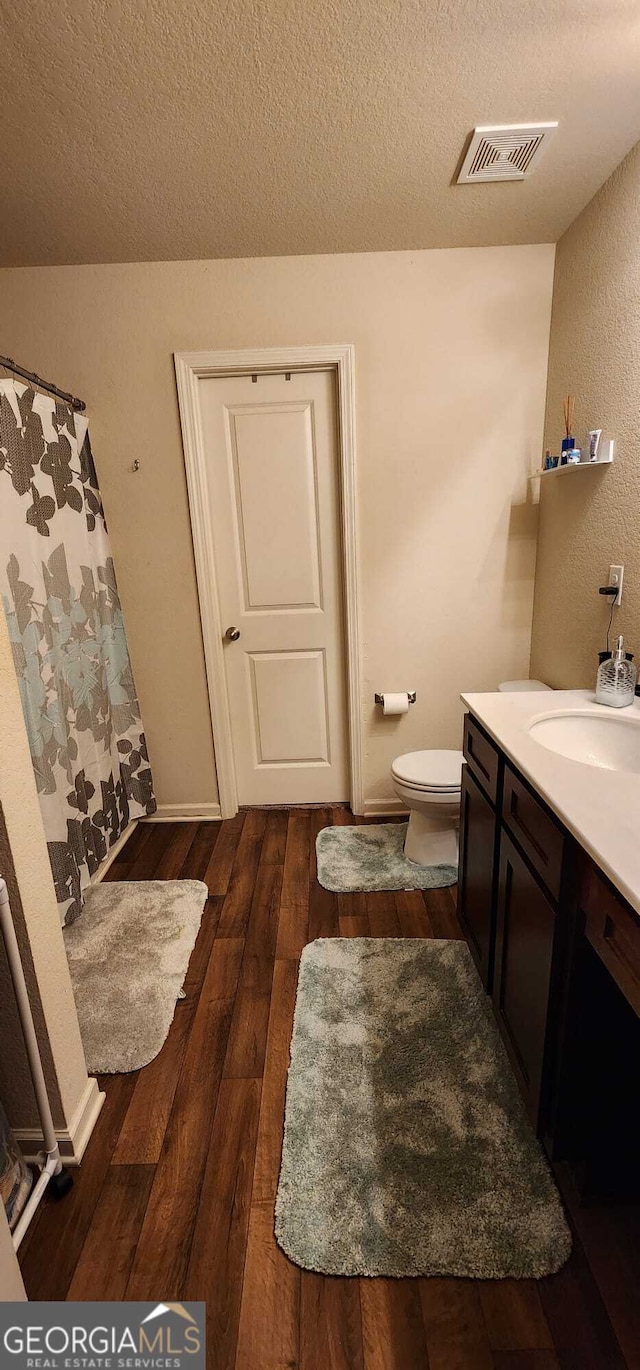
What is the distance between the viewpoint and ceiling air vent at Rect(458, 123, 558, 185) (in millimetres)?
1600

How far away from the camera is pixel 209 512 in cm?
254

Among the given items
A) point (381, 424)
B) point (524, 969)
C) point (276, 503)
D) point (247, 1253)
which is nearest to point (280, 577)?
point (276, 503)

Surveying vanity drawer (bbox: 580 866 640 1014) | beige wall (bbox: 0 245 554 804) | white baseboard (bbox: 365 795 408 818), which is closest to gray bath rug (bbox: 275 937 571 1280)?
vanity drawer (bbox: 580 866 640 1014)

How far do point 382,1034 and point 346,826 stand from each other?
1175 millimetres

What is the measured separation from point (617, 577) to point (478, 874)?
1.04 metres

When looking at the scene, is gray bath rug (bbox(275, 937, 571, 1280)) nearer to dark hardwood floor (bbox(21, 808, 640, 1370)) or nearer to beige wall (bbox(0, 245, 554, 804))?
dark hardwood floor (bbox(21, 808, 640, 1370))

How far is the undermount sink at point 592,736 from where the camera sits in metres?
1.48

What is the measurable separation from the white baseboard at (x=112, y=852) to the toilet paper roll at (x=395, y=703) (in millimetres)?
1356

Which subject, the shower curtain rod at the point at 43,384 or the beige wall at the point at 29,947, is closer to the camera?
the beige wall at the point at 29,947

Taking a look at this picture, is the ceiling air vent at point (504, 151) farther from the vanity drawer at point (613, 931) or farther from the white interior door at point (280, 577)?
the vanity drawer at point (613, 931)

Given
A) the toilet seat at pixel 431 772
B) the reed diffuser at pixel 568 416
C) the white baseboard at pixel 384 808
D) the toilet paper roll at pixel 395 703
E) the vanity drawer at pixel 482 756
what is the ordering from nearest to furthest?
the vanity drawer at pixel 482 756
the reed diffuser at pixel 568 416
the toilet seat at pixel 431 772
the toilet paper roll at pixel 395 703
the white baseboard at pixel 384 808

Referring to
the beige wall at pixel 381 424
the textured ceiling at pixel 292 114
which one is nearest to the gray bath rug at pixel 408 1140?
the beige wall at pixel 381 424

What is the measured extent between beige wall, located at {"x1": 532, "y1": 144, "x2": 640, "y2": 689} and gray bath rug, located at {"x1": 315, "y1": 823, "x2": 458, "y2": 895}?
948 millimetres

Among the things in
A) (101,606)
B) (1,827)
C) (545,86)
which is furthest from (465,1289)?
A: (545,86)
